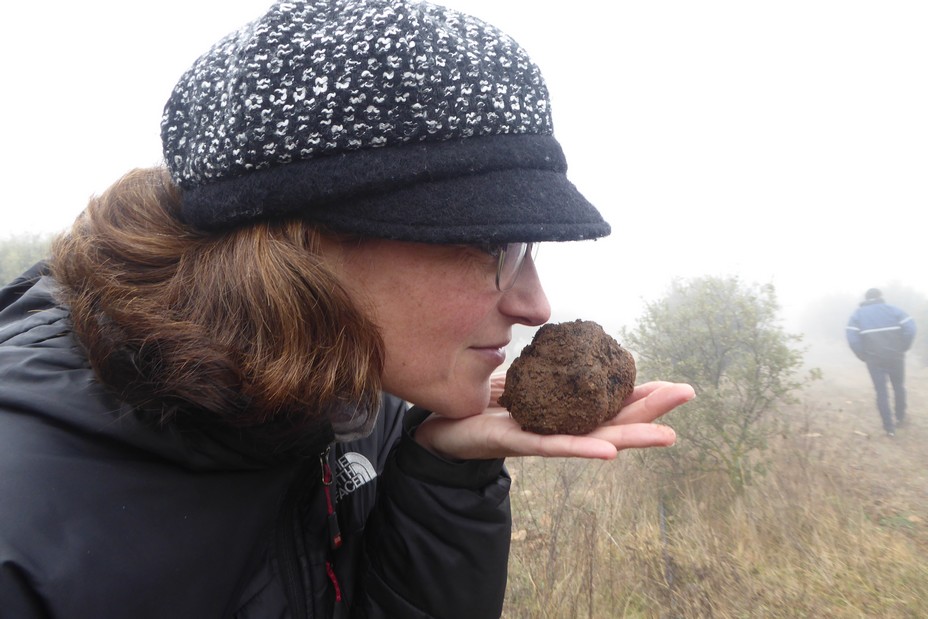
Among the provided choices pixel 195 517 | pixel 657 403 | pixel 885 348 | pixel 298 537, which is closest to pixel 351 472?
pixel 298 537

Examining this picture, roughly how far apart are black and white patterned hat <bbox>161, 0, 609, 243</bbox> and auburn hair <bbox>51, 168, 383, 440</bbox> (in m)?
0.11

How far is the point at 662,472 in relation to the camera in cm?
669

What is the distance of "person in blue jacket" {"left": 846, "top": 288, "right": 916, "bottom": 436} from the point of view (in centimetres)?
1070

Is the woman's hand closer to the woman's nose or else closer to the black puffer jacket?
the black puffer jacket

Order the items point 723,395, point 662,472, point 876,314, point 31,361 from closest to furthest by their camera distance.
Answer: point 31,361 → point 662,472 → point 723,395 → point 876,314

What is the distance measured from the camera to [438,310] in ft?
5.04

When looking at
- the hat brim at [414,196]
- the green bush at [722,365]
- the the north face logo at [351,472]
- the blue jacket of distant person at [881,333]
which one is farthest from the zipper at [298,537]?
the blue jacket of distant person at [881,333]

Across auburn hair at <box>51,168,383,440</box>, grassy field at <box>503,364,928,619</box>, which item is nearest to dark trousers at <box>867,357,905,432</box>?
grassy field at <box>503,364,928,619</box>

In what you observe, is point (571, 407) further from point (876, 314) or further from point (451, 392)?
point (876, 314)

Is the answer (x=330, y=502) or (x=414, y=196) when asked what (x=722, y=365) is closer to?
(x=330, y=502)

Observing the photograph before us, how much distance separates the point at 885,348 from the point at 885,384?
726 mm

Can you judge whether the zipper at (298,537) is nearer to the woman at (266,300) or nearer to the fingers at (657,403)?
the woman at (266,300)

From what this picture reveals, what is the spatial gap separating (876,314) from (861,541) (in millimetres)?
8302

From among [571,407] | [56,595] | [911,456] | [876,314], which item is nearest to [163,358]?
[56,595]
